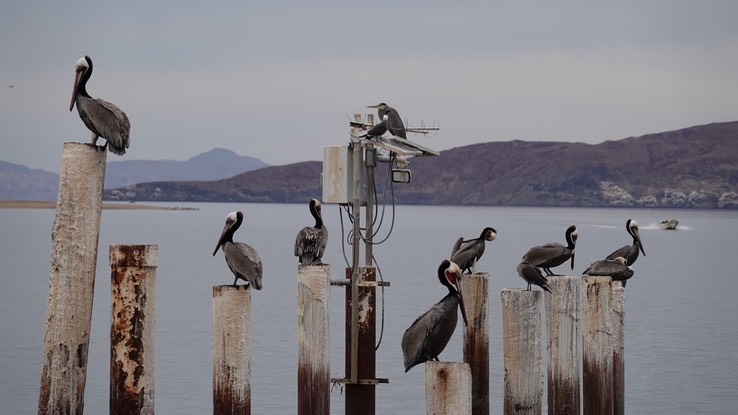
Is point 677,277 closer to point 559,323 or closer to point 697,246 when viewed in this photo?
point 697,246

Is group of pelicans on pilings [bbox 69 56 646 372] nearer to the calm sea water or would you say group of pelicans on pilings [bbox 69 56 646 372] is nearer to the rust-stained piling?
the rust-stained piling

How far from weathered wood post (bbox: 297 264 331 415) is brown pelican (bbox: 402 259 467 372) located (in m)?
1.03

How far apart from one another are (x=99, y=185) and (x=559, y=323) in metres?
4.80

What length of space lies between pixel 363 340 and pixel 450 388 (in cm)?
473

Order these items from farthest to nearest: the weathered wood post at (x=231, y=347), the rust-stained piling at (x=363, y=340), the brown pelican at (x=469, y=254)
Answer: the brown pelican at (x=469, y=254)
the rust-stained piling at (x=363, y=340)
the weathered wood post at (x=231, y=347)

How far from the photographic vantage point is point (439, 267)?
10133 mm

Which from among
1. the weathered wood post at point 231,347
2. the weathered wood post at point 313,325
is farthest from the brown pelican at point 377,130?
the weathered wood post at point 231,347

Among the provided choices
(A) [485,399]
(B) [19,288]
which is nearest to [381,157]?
(A) [485,399]

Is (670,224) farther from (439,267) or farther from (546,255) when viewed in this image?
(439,267)

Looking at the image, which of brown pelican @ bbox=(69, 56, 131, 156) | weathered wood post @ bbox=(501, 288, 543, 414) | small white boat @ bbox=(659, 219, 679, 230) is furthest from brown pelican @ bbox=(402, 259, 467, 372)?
small white boat @ bbox=(659, 219, 679, 230)

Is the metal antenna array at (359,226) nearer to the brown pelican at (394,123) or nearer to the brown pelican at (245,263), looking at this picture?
the brown pelican at (394,123)

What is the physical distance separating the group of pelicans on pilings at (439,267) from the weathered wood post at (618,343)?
31.5 inches

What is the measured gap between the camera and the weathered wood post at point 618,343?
13492mm

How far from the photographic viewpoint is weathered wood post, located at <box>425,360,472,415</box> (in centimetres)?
833
